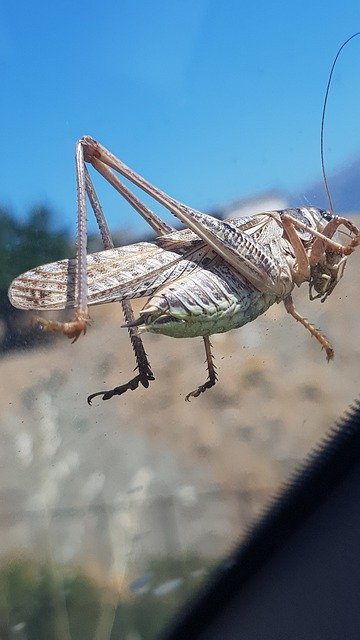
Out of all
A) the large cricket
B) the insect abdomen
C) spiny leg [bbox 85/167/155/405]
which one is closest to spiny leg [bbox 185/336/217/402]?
the large cricket

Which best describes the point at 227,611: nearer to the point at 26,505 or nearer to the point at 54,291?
the point at 26,505

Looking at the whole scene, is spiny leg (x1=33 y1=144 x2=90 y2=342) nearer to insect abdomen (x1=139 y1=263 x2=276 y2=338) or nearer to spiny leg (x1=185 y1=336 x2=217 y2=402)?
insect abdomen (x1=139 y1=263 x2=276 y2=338)

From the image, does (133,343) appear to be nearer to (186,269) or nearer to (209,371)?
(209,371)

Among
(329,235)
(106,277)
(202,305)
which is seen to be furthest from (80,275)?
(329,235)

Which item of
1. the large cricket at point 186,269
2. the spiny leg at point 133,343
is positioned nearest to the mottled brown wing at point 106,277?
the large cricket at point 186,269

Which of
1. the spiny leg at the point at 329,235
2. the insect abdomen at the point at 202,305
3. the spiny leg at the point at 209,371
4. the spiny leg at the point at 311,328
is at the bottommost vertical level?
the spiny leg at the point at 209,371

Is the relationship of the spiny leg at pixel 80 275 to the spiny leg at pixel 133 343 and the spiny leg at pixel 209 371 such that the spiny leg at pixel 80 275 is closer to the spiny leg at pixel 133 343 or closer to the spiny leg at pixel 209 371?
the spiny leg at pixel 133 343

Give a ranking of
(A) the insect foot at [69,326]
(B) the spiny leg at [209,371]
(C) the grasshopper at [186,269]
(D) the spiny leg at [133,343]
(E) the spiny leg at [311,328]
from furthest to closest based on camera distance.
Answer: (B) the spiny leg at [209,371], (E) the spiny leg at [311,328], (D) the spiny leg at [133,343], (C) the grasshopper at [186,269], (A) the insect foot at [69,326]
